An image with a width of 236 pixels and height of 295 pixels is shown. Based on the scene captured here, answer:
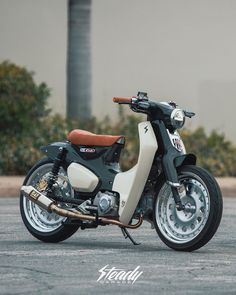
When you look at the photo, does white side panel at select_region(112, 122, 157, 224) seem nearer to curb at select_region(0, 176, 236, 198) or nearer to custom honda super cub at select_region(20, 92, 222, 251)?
custom honda super cub at select_region(20, 92, 222, 251)

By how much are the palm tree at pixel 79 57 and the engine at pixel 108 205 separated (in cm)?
1004

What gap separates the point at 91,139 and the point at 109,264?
193 centimetres

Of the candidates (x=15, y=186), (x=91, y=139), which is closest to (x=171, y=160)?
(x=91, y=139)

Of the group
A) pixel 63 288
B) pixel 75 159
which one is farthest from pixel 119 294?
pixel 75 159

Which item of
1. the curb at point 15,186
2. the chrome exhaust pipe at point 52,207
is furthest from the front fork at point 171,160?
the curb at point 15,186

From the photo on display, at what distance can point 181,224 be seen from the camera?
41.0ft

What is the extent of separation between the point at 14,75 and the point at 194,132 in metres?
2.99

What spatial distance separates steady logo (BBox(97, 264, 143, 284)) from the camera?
10.7 meters

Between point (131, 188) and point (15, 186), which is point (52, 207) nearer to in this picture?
point (131, 188)

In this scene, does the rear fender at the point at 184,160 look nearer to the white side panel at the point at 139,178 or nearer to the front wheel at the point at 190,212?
the front wheel at the point at 190,212

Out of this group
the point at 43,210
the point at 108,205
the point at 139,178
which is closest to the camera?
the point at 139,178

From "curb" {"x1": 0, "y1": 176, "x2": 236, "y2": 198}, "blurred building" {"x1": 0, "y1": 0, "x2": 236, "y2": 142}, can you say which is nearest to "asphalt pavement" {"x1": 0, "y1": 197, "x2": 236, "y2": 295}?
"curb" {"x1": 0, "y1": 176, "x2": 236, "y2": 198}

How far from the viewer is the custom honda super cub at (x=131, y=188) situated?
12438 millimetres

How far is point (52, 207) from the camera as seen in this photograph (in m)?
13.1
